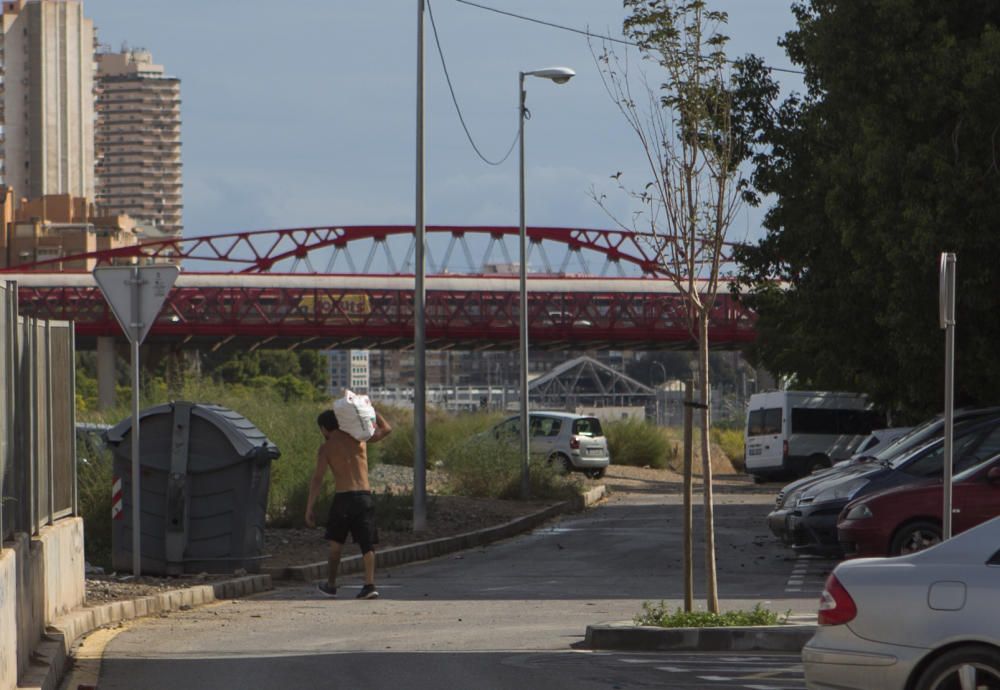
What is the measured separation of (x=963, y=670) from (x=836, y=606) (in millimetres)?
640

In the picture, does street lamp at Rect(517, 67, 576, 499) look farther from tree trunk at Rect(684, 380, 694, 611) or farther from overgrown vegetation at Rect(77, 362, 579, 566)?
tree trunk at Rect(684, 380, 694, 611)

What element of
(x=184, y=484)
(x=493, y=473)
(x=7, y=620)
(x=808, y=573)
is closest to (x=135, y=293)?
(x=184, y=484)

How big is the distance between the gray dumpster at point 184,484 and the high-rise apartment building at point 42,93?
17432 centimetres

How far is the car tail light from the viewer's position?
7.70m

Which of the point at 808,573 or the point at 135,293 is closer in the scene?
the point at 135,293

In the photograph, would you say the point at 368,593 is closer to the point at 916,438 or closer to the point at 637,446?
the point at 916,438

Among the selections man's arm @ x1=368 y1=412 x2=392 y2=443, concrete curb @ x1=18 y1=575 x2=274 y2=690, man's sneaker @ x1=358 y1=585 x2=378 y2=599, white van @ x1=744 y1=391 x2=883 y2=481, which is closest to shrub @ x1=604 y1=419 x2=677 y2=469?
white van @ x1=744 y1=391 x2=883 y2=481

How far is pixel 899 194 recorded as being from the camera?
23.5 meters

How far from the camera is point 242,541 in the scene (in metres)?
16.3

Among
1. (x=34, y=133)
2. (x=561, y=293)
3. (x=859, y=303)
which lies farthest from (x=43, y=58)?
(x=859, y=303)

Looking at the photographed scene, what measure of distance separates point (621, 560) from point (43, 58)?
177836 mm

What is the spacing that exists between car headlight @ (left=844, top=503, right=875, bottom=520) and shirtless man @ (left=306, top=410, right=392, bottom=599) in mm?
4562

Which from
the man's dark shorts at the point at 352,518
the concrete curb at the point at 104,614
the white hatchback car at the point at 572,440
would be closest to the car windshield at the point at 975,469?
the man's dark shorts at the point at 352,518

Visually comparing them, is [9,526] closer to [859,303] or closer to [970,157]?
[970,157]
